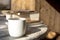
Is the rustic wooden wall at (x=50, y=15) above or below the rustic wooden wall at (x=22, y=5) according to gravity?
below

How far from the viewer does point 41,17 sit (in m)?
1.81

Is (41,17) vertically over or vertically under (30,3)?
under

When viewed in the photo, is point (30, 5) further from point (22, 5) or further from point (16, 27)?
point (16, 27)

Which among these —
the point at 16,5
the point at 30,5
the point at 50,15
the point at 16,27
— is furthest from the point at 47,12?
the point at 16,27

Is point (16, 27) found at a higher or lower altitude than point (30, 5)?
lower

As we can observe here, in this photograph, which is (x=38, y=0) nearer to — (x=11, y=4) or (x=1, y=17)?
(x=11, y=4)

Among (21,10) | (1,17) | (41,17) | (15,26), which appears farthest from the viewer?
(41,17)

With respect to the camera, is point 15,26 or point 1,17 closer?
point 15,26

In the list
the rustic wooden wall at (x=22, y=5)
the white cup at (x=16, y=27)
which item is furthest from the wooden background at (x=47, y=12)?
the white cup at (x=16, y=27)

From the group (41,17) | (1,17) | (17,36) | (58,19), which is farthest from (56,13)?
(17,36)

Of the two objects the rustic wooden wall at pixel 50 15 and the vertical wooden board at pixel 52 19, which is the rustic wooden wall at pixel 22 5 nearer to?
the rustic wooden wall at pixel 50 15

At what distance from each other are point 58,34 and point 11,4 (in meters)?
0.73

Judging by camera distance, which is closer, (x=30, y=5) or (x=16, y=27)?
(x=16, y=27)

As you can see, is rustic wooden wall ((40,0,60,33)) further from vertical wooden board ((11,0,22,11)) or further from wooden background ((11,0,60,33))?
vertical wooden board ((11,0,22,11))
